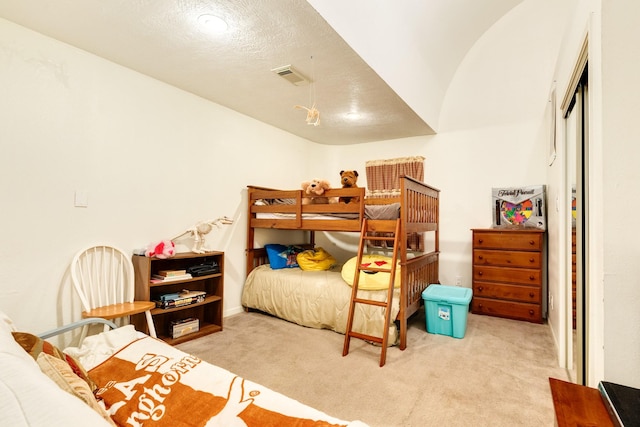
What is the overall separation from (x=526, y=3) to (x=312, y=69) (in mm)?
3003

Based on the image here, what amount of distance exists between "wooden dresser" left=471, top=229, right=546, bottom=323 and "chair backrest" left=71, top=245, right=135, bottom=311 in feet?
11.8

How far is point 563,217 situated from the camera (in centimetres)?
232

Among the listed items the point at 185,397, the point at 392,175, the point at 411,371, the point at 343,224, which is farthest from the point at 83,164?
the point at 392,175

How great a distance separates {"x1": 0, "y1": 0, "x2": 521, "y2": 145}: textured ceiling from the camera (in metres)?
1.84

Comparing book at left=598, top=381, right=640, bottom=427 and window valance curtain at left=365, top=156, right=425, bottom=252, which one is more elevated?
window valance curtain at left=365, top=156, right=425, bottom=252

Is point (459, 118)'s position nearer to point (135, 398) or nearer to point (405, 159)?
point (405, 159)

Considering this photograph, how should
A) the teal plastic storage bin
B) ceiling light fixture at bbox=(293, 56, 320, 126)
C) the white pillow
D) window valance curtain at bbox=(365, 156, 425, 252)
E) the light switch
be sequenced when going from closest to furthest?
1. the white pillow
2. the light switch
3. ceiling light fixture at bbox=(293, 56, 320, 126)
4. the teal plastic storage bin
5. window valance curtain at bbox=(365, 156, 425, 252)

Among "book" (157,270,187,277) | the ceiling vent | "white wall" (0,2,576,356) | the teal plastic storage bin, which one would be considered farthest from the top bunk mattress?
the ceiling vent

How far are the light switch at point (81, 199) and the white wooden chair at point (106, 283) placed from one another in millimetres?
339

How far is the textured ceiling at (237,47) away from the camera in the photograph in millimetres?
1840

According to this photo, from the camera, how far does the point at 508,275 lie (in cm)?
334

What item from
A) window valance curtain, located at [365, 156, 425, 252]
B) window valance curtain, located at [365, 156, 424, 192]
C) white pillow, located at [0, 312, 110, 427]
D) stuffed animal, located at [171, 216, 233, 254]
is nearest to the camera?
white pillow, located at [0, 312, 110, 427]

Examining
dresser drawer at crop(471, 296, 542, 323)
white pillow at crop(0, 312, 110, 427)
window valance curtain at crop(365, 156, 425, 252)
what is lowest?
dresser drawer at crop(471, 296, 542, 323)

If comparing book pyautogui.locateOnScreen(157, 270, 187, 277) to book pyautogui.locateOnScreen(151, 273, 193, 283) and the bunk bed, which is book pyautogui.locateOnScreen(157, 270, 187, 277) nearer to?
book pyautogui.locateOnScreen(151, 273, 193, 283)
